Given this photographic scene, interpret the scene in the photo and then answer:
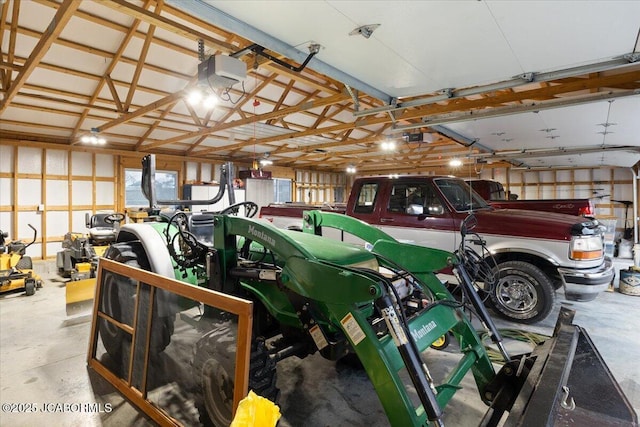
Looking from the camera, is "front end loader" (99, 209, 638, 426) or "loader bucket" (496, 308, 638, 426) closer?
"loader bucket" (496, 308, 638, 426)

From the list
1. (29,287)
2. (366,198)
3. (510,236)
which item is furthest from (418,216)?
(29,287)

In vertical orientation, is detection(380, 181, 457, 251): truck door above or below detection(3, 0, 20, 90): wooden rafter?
below

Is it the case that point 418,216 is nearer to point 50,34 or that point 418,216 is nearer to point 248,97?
point 248,97

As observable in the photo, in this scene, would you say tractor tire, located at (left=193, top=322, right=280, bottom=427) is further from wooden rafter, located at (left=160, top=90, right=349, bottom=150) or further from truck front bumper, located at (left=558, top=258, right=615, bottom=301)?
wooden rafter, located at (left=160, top=90, right=349, bottom=150)

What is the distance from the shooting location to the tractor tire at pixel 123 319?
2270 mm

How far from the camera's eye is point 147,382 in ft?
7.48

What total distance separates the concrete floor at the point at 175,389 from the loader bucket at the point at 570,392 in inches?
34.7

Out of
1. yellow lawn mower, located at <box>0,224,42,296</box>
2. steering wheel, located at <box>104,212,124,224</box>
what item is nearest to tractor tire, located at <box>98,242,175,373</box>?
steering wheel, located at <box>104,212,124,224</box>

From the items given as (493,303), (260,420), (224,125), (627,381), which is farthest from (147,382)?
(224,125)

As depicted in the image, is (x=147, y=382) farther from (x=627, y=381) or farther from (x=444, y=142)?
(x=444, y=142)

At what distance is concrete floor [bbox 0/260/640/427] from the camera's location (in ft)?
7.92

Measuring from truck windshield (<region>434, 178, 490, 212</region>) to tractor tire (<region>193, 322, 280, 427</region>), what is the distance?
152 inches

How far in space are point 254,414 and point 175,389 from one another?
1.29 meters

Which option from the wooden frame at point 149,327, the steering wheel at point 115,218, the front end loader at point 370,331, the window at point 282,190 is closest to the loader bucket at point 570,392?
the front end loader at point 370,331
